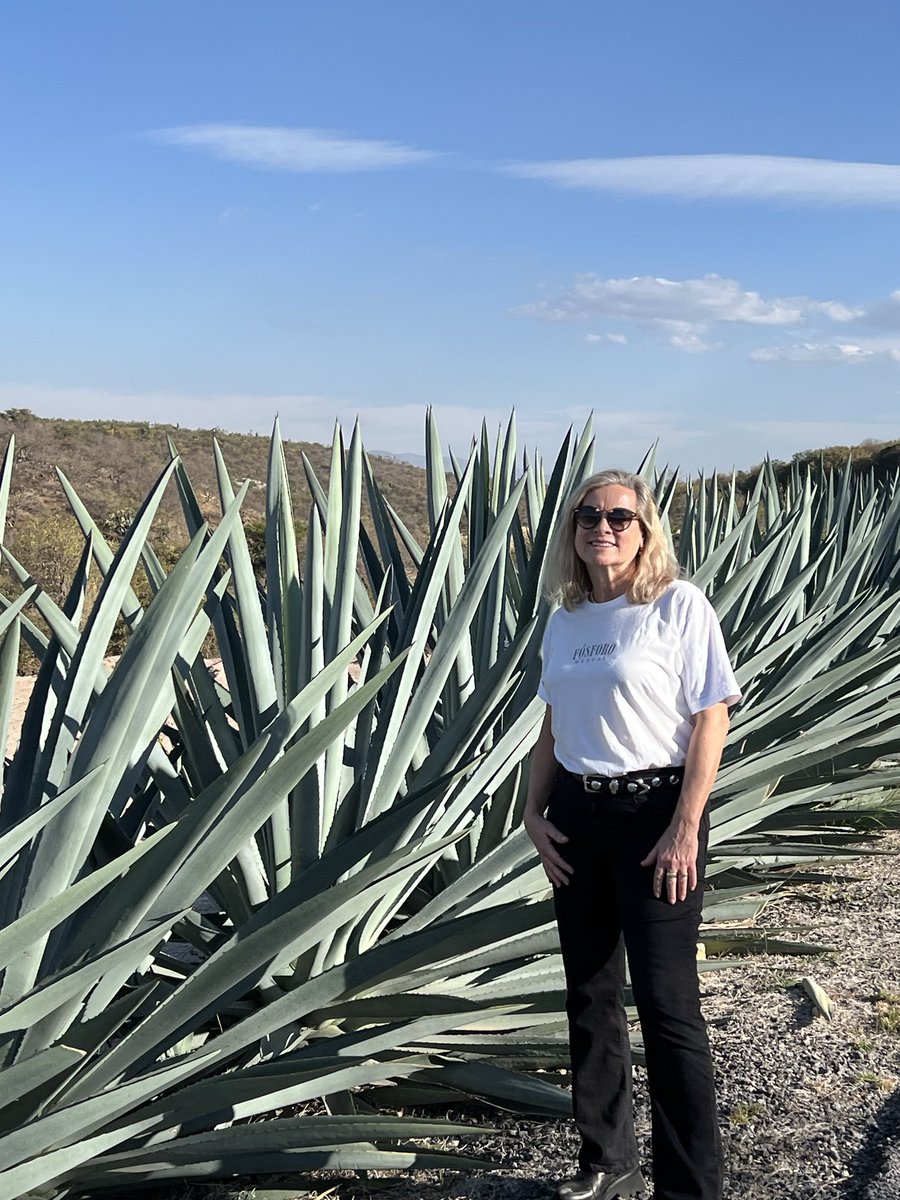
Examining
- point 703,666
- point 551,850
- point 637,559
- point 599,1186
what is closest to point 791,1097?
point 599,1186

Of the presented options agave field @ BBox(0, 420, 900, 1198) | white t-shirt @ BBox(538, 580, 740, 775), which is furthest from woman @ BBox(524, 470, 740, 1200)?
agave field @ BBox(0, 420, 900, 1198)

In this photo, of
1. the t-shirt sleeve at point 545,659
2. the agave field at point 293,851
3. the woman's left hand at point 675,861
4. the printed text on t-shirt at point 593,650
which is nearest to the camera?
the agave field at point 293,851

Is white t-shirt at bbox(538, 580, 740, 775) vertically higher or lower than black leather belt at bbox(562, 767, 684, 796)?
higher

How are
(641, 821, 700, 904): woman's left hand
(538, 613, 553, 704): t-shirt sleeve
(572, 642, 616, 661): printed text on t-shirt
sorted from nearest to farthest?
(641, 821, 700, 904): woman's left hand < (572, 642, 616, 661): printed text on t-shirt < (538, 613, 553, 704): t-shirt sleeve

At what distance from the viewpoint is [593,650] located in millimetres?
2113

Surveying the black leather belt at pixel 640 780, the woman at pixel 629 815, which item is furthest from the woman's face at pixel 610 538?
the black leather belt at pixel 640 780

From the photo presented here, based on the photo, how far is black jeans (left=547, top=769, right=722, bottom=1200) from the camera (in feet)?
6.48

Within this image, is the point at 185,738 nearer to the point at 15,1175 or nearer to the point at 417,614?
the point at 417,614

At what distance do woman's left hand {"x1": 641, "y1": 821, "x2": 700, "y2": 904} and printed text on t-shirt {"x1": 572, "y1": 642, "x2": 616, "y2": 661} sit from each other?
0.30 m

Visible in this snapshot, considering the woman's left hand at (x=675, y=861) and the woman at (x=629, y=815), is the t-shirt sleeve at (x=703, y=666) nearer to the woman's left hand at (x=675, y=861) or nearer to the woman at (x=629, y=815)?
the woman at (x=629, y=815)

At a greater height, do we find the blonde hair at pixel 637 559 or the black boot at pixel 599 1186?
the blonde hair at pixel 637 559

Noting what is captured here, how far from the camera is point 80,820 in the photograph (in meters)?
1.85

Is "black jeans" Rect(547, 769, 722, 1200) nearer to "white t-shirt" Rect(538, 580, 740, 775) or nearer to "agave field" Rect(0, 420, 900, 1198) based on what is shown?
"white t-shirt" Rect(538, 580, 740, 775)

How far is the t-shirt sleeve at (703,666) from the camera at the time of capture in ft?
6.66
